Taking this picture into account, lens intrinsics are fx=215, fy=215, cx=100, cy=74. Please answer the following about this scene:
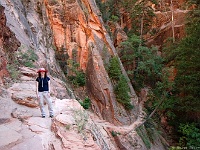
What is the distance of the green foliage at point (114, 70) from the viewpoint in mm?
20519

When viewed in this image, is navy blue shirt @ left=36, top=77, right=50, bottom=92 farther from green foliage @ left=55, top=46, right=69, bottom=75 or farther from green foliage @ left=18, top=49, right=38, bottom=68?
green foliage @ left=55, top=46, right=69, bottom=75

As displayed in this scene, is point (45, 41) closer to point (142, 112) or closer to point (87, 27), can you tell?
point (87, 27)

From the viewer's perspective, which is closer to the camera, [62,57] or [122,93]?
[122,93]

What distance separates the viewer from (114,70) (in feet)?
67.6

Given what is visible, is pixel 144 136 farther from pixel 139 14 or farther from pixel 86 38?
pixel 139 14

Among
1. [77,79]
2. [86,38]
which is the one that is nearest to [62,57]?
[77,79]

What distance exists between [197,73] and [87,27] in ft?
38.3

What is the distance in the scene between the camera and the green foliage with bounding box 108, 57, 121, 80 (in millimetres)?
20519

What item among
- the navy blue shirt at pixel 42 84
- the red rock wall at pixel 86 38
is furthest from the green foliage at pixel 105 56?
the navy blue shirt at pixel 42 84

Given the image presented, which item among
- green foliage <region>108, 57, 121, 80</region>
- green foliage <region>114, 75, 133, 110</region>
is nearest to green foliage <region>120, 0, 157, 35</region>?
green foliage <region>108, 57, 121, 80</region>

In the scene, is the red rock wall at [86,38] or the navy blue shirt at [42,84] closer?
the navy blue shirt at [42,84]

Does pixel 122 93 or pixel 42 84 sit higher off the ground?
pixel 42 84

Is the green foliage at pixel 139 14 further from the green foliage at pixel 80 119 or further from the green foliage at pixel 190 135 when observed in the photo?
the green foliage at pixel 80 119

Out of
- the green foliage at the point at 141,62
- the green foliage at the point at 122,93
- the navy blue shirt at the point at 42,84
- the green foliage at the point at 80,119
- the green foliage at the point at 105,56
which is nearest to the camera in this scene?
the green foliage at the point at 80,119
